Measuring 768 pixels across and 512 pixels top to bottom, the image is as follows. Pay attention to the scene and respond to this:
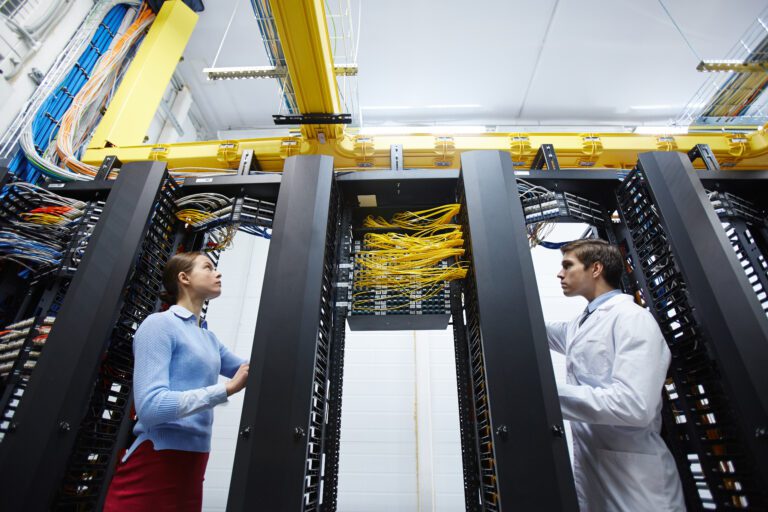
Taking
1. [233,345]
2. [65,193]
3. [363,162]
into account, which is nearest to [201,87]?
[233,345]

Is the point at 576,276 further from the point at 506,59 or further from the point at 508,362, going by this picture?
the point at 506,59

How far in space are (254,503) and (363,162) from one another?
150cm

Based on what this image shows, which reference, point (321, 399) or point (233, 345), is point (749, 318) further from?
point (233, 345)

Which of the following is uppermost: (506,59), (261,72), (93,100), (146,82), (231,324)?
(506,59)

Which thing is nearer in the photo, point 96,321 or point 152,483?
point 152,483

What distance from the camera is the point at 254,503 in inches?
32.9

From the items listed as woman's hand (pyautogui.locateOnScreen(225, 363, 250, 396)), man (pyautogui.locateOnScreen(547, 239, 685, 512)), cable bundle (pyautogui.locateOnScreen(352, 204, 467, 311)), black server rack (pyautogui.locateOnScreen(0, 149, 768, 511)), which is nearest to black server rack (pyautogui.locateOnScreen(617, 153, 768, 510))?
black server rack (pyautogui.locateOnScreen(0, 149, 768, 511))

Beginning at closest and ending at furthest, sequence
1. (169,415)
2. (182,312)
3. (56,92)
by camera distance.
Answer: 1. (169,415)
2. (182,312)
3. (56,92)

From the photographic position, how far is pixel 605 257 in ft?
4.58

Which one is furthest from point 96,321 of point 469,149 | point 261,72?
point 469,149

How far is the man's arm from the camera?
0.99 meters

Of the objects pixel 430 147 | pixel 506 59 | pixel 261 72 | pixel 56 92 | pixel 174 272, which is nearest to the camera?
pixel 174 272

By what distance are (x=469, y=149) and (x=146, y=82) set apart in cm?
235

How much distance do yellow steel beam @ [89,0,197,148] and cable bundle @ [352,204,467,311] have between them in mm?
1805
